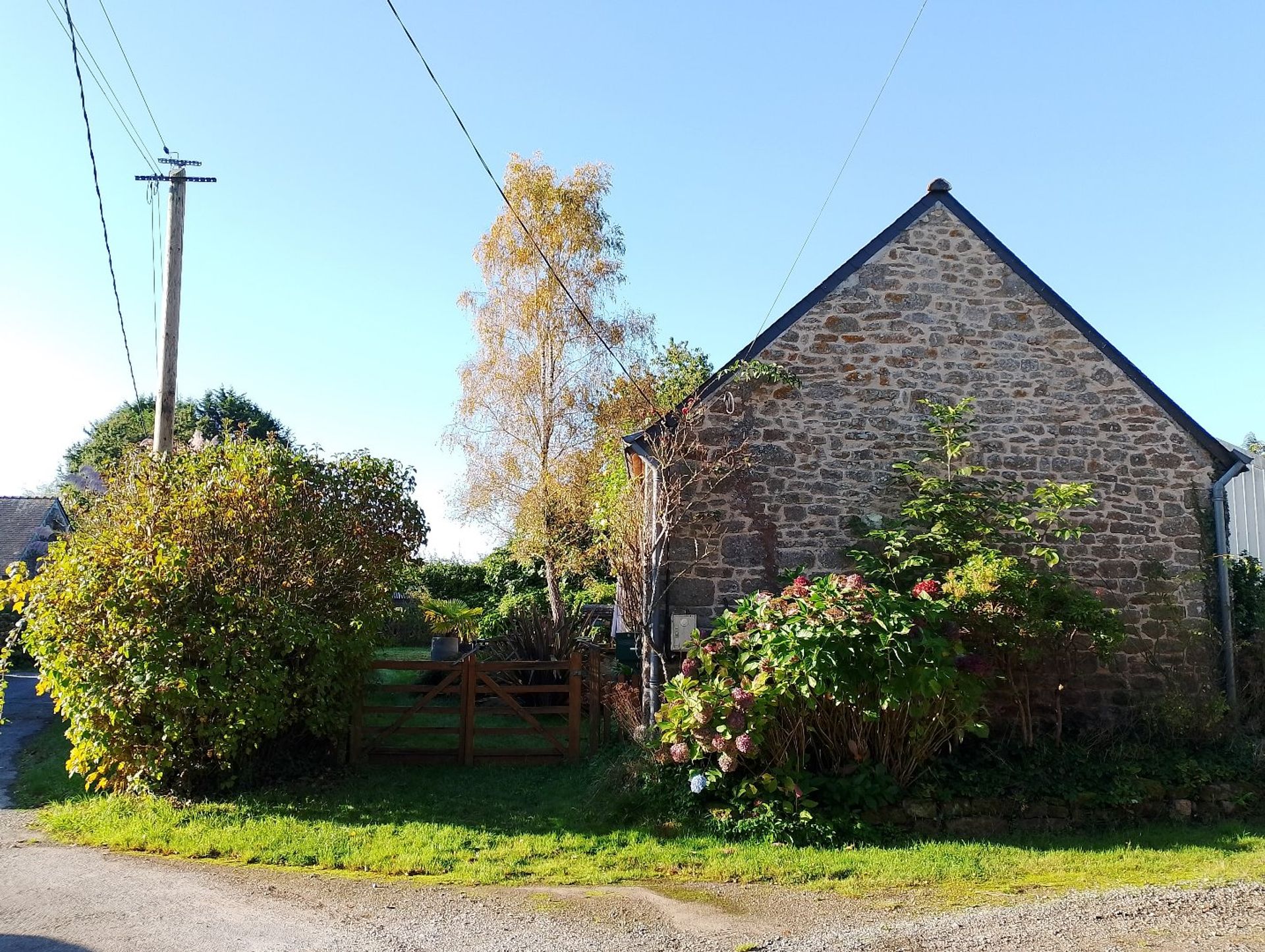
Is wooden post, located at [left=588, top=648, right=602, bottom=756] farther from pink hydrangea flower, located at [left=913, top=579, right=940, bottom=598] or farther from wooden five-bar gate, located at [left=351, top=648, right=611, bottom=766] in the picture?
pink hydrangea flower, located at [left=913, top=579, right=940, bottom=598]

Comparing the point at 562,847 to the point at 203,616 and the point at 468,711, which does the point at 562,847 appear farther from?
the point at 203,616

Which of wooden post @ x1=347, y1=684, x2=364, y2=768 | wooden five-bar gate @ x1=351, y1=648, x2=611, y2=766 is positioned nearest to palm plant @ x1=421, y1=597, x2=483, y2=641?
wooden five-bar gate @ x1=351, y1=648, x2=611, y2=766

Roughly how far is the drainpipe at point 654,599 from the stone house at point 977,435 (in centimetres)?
7

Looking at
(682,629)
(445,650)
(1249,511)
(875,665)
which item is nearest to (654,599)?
(682,629)

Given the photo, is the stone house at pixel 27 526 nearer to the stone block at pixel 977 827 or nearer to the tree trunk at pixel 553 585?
the tree trunk at pixel 553 585

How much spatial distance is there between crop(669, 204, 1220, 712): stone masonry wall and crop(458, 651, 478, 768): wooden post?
2.55 metres

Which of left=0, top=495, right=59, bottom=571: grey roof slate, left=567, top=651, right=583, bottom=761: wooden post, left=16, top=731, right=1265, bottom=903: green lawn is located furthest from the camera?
left=0, top=495, right=59, bottom=571: grey roof slate

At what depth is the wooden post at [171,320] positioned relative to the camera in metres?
10.7

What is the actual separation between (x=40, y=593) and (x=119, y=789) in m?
1.93

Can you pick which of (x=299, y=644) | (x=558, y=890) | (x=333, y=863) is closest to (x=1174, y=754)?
(x=558, y=890)

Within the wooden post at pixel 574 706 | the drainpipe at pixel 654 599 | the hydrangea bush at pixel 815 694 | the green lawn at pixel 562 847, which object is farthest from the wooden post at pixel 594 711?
the hydrangea bush at pixel 815 694

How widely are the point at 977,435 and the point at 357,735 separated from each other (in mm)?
7583

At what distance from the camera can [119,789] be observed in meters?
8.53

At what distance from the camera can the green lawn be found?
6.65 metres
